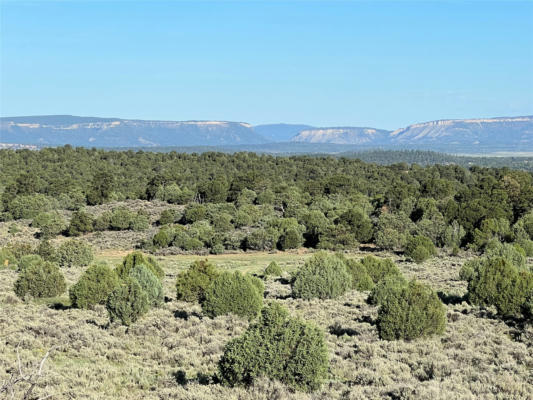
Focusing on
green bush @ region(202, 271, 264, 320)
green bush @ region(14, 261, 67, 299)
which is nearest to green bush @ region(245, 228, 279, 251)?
green bush @ region(14, 261, 67, 299)

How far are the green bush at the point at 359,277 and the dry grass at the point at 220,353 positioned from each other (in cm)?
481

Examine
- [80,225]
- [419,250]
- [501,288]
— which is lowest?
[80,225]

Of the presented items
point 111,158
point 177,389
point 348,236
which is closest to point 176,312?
point 177,389

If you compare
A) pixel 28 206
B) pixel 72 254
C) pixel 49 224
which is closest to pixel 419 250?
pixel 72 254

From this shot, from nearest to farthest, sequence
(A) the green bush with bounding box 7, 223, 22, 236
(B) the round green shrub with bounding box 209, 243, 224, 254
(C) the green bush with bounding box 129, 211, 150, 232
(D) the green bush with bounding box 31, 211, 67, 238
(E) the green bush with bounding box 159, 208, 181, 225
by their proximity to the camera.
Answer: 1. (B) the round green shrub with bounding box 209, 243, 224, 254
2. (D) the green bush with bounding box 31, 211, 67, 238
3. (A) the green bush with bounding box 7, 223, 22, 236
4. (C) the green bush with bounding box 129, 211, 150, 232
5. (E) the green bush with bounding box 159, 208, 181, 225

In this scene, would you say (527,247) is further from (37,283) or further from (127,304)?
(37,283)

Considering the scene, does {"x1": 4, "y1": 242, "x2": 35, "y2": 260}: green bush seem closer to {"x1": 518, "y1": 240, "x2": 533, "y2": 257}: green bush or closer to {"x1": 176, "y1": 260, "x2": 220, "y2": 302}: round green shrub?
{"x1": 176, "y1": 260, "x2": 220, "y2": 302}: round green shrub

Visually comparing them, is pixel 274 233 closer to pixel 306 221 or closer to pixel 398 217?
pixel 306 221

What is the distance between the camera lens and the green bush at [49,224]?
5684 cm

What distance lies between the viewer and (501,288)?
18.9 meters

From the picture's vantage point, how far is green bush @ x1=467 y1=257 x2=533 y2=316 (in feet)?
59.5

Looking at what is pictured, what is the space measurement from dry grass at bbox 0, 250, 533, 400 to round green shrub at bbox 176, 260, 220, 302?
840 millimetres

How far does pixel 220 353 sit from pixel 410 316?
5.19 meters

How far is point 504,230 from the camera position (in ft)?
158
